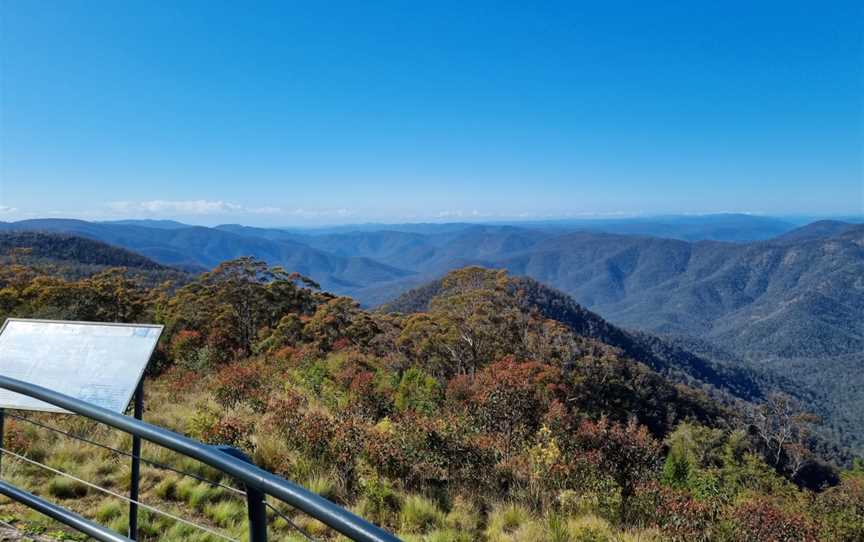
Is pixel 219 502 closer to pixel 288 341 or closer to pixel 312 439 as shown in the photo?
pixel 312 439

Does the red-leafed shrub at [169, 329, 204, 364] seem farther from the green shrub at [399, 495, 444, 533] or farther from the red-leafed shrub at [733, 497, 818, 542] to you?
the red-leafed shrub at [733, 497, 818, 542]

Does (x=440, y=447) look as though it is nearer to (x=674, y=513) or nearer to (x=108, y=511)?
(x=674, y=513)

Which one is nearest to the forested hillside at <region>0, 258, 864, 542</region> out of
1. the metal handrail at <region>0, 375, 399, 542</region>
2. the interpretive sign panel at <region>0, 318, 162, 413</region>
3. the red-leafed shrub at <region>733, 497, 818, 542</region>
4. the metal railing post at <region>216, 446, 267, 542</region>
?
the red-leafed shrub at <region>733, 497, 818, 542</region>

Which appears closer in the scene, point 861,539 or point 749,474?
point 861,539

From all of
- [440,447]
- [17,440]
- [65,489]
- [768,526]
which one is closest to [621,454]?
[768,526]

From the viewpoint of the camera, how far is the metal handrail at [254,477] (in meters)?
1.12

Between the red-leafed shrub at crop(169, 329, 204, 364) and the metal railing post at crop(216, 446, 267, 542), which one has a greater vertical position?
the metal railing post at crop(216, 446, 267, 542)

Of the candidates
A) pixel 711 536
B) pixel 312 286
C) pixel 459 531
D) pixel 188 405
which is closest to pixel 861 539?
pixel 711 536

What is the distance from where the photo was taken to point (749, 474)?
→ 11.7 m

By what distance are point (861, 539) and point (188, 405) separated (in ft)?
31.1

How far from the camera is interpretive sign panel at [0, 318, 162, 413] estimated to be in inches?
122

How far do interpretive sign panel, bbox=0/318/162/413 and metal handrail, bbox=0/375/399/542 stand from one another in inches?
57.3

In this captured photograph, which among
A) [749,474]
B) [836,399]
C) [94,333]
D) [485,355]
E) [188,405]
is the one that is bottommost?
[836,399]

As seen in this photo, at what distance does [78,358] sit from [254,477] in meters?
2.78
